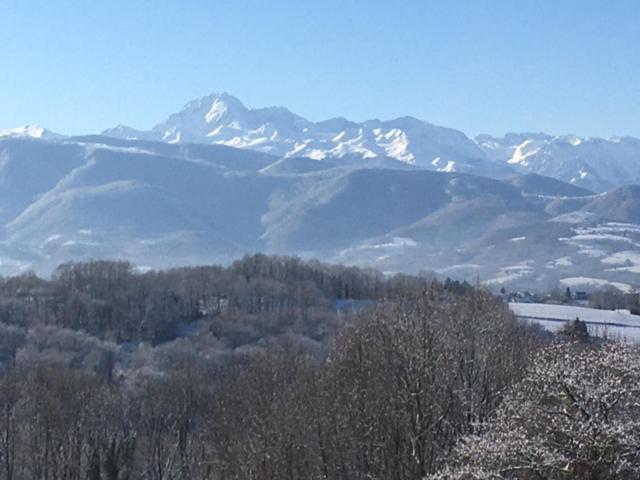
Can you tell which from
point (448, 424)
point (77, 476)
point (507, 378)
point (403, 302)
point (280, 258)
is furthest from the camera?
point (280, 258)

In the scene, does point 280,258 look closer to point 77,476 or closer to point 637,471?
point 77,476

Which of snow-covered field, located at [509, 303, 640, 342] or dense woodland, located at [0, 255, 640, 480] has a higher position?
snow-covered field, located at [509, 303, 640, 342]

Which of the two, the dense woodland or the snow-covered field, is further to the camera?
the snow-covered field

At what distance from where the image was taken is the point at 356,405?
24.1 meters

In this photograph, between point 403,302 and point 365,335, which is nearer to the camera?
point 365,335

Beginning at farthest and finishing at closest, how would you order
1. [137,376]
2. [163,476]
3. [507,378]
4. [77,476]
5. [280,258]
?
[280,258], [137,376], [163,476], [77,476], [507,378]

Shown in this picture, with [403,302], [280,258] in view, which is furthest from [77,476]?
[280,258]

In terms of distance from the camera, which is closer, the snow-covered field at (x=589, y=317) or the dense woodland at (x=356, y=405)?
the dense woodland at (x=356, y=405)

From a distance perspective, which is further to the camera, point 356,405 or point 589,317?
point 589,317

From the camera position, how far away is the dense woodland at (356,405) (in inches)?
573

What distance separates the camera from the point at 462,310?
27.5 metres

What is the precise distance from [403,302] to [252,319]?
181 ft

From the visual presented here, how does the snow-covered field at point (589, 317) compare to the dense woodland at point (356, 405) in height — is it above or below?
above

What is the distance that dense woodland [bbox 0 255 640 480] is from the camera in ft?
47.7
